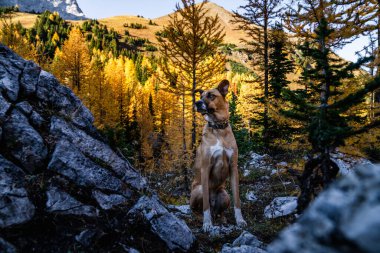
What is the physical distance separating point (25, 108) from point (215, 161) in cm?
287

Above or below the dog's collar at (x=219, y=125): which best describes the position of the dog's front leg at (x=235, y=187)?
below

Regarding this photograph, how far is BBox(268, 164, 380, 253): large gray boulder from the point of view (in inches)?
21.4

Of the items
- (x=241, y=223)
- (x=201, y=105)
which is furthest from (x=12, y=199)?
(x=241, y=223)

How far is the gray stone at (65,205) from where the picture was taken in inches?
102

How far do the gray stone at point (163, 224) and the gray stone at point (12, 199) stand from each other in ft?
3.16

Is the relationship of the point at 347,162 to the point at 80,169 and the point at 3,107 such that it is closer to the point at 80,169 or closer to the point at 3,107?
the point at 80,169

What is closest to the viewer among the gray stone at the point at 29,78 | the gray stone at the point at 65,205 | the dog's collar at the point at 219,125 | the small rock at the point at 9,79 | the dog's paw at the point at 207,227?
the gray stone at the point at 65,205

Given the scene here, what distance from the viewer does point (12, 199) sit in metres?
2.40

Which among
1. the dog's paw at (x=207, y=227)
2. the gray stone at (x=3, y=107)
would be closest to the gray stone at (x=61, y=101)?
the gray stone at (x=3, y=107)

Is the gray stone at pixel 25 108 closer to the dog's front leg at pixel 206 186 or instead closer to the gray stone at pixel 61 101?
the gray stone at pixel 61 101

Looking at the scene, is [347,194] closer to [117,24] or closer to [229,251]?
[229,251]

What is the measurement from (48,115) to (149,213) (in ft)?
6.31

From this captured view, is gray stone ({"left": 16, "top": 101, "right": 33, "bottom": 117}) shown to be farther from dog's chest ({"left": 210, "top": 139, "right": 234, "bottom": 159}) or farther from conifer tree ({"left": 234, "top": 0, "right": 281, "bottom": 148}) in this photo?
conifer tree ({"left": 234, "top": 0, "right": 281, "bottom": 148})

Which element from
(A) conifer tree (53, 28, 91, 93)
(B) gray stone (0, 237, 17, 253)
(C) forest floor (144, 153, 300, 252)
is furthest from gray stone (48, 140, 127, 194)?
(A) conifer tree (53, 28, 91, 93)
